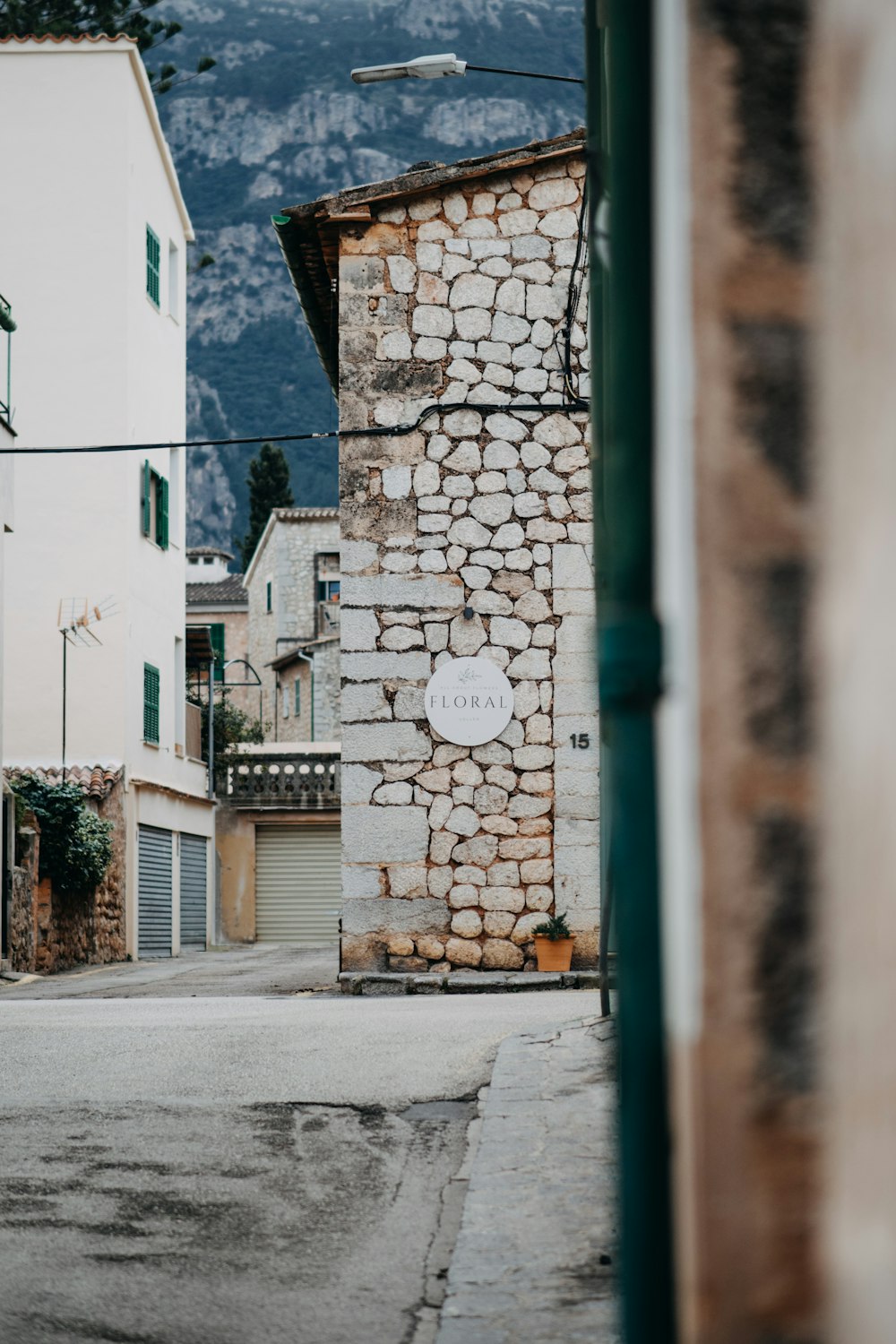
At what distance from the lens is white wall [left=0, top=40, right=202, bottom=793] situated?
24094mm

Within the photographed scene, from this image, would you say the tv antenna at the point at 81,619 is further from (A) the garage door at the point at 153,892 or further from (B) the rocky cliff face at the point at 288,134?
(B) the rocky cliff face at the point at 288,134

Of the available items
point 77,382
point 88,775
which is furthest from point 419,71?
point 88,775

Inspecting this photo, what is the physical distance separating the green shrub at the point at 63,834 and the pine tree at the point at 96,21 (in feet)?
53.7

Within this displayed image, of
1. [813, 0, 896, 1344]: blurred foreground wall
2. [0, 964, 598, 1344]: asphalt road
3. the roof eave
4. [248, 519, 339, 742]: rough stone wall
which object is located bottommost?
[0, 964, 598, 1344]: asphalt road

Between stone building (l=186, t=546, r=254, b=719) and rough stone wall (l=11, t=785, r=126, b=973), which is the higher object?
stone building (l=186, t=546, r=254, b=719)

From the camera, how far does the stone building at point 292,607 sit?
48750mm

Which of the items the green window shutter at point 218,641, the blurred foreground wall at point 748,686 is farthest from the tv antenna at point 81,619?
the blurred foreground wall at point 748,686

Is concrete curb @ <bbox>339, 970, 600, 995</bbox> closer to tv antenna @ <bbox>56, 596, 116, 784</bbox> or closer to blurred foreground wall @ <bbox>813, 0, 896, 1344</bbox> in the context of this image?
blurred foreground wall @ <bbox>813, 0, 896, 1344</bbox>

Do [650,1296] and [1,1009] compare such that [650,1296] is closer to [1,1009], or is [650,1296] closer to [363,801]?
[1,1009]

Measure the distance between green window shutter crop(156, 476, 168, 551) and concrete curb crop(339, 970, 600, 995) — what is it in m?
15.2

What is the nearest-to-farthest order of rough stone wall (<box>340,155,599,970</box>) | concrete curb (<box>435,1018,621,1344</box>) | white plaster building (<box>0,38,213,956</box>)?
concrete curb (<box>435,1018,621,1344</box>)
rough stone wall (<box>340,155,599,970</box>)
white plaster building (<box>0,38,213,956</box>)

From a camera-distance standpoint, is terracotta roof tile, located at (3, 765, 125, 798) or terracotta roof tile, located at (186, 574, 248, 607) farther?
terracotta roof tile, located at (186, 574, 248, 607)

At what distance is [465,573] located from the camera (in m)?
12.9

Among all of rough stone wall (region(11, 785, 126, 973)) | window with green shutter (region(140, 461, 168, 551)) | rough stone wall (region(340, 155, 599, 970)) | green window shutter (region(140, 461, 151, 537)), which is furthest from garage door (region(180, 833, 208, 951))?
rough stone wall (region(340, 155, 599, 970))
